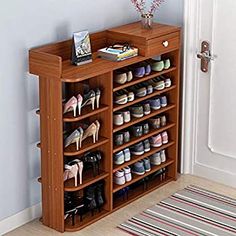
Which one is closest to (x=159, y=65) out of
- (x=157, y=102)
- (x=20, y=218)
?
(x=157, y=102)

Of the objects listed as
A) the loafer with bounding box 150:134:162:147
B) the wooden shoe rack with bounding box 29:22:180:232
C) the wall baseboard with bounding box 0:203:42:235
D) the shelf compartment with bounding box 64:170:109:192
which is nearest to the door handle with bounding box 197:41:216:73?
the wooden shoe rack with bounding box 29:22:180:232

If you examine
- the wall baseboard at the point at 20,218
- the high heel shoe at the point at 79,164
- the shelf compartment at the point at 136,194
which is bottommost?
the shelf compartment at the point at 136,194

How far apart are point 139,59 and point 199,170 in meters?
1.03

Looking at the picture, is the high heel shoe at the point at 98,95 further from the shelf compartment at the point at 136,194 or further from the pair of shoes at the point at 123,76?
the shelf compartment at the point at 136,194

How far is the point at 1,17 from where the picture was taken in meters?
3.37

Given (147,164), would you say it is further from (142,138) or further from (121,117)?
(121,117)

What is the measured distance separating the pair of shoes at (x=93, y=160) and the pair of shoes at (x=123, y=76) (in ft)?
1.39

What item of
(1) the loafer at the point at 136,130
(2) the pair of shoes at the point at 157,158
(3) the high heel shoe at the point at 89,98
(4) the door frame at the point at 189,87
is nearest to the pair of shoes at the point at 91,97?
(3) the high heel shoe at the point at 89,98

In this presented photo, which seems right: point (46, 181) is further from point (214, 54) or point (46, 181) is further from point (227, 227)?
point (214, 54)

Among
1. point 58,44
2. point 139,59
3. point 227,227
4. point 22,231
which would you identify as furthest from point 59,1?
point 227,227

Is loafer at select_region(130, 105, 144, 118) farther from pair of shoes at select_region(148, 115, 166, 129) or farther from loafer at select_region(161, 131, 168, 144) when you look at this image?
loafer at select_region(161, 131, 168, 144)

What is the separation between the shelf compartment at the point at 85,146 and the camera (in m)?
3.56

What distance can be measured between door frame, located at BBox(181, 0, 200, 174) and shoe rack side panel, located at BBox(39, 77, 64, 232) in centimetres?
113

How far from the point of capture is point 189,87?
4.30m
